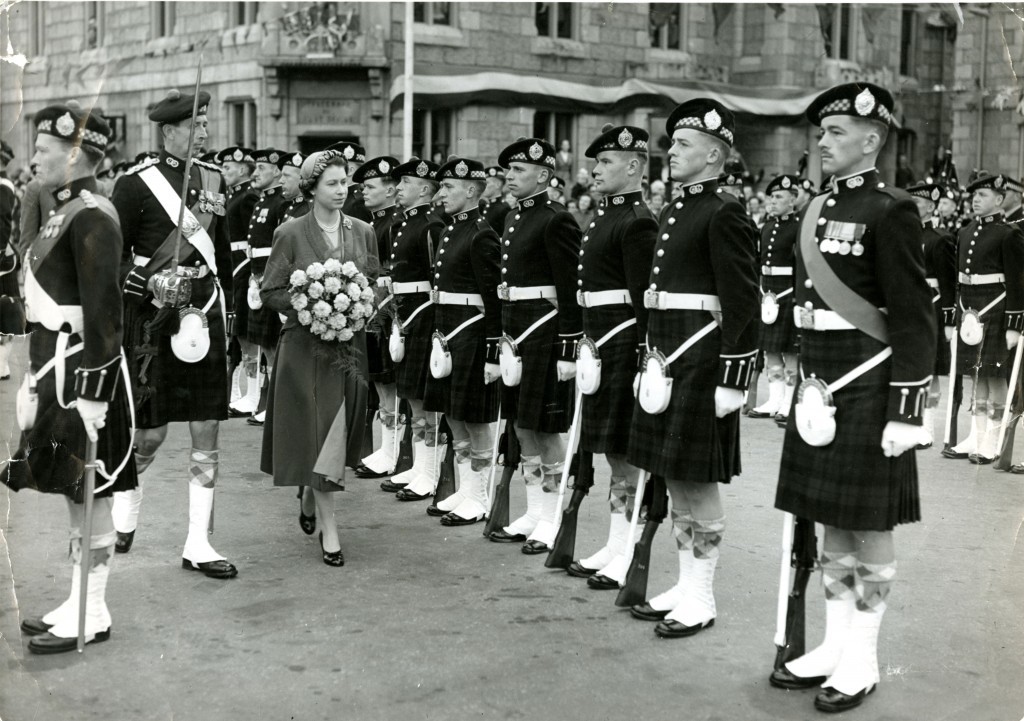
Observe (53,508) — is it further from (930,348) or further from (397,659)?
(930,348)

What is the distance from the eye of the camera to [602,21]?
2656 cm

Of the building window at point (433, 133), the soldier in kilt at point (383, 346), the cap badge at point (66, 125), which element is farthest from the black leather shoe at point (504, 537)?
the building window at point (433, 133)

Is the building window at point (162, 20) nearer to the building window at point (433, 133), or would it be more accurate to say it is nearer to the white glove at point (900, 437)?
the building window at point (433, 133)

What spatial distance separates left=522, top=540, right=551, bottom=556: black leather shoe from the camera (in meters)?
7.14

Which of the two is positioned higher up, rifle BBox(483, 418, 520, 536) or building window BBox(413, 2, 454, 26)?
building window BBox(413, 2, 454, 26)

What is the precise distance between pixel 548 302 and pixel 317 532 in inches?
80.6

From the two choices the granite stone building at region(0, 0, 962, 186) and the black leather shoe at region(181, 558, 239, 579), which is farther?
the granite stone building at region(0, 0, 962, 186)

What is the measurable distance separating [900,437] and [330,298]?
10.8 feet

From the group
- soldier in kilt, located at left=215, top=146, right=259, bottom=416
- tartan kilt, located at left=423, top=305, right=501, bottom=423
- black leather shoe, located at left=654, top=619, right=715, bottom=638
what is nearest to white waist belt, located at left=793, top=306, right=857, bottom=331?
black leather shoe, located at left=654, top=619, right=715, bottom=638

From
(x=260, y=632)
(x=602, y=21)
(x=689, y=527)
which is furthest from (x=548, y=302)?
(x=602, y=21)

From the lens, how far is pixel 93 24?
74.2 ft

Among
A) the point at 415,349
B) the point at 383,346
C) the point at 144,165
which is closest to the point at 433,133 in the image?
the point at 383,346

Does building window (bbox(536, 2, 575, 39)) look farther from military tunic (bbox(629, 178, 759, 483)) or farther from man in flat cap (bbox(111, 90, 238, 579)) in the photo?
military tunic (bbox(629, 178, 759, 483))

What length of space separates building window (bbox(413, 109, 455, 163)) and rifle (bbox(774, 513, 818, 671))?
19.7 metres
